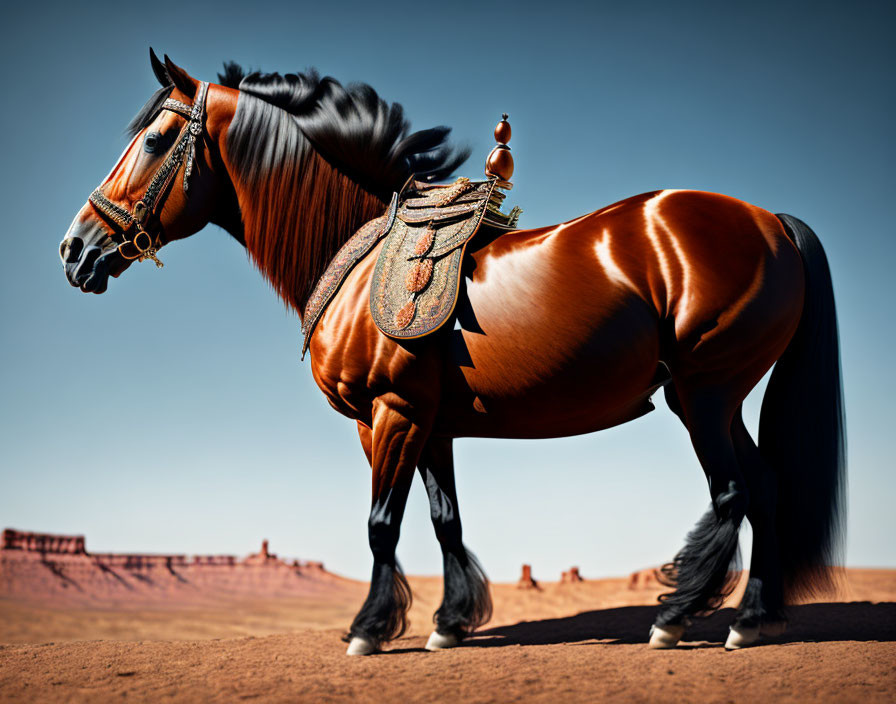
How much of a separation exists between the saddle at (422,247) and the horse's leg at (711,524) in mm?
1655

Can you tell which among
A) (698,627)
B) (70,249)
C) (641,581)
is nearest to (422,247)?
(70,249)

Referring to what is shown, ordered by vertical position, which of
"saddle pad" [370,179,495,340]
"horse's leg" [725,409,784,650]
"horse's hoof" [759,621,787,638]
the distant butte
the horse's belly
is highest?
"saddle pad" [370,179,495,340]

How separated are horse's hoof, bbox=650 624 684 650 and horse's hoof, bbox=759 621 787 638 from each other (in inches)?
21.0

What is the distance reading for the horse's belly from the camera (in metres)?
3.92

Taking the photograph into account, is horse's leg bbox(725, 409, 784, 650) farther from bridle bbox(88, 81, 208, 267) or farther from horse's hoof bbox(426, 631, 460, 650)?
bridle bbox(88, 81, 208, 267)

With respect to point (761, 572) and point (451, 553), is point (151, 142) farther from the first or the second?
point (761, 572)

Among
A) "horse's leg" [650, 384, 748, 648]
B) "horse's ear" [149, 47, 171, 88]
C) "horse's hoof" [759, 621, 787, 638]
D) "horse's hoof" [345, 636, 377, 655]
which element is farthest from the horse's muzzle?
"horse's hoof" [759, 621, 787, 638]

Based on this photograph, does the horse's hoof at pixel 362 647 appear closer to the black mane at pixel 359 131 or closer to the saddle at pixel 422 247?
the saddle at pixel 422 247

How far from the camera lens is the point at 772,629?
4102mm

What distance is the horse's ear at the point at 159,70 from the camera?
5.08m

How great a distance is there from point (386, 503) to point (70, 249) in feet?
9.83

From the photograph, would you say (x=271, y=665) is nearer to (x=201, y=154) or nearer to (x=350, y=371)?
(x=350, y=371)

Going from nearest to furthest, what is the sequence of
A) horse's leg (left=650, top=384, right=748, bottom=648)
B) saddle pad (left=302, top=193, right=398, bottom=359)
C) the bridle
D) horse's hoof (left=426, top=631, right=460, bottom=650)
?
horse's leg (left=650, top=384, right=748, bottom=648)
saddle pad (left=302, top=193, right=398, bottom=359)
horse's hoof (left=426, top=631, right=460, bottom=650)
the bridle

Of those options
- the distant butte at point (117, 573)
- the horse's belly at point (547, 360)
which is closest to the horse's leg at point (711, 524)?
the horse's belly at point (547, 360)
